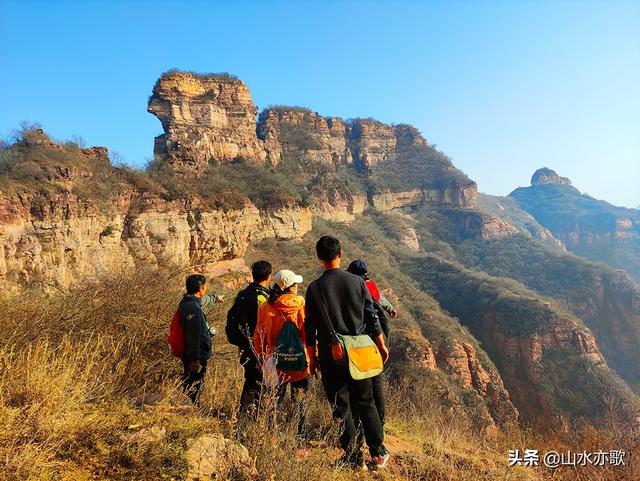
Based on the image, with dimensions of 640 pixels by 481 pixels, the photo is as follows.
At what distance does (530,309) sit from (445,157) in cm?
4715

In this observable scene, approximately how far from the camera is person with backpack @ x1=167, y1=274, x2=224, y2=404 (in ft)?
9.78

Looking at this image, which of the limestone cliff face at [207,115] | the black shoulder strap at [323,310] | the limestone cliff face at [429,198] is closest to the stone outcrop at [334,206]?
the limestone cliff face at [207,115]

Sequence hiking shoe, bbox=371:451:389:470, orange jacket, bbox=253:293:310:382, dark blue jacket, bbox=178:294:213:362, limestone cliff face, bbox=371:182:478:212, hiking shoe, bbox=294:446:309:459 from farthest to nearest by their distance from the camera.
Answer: limestone cliff face, bbox=371:182:478:212 → dark blue jacket, bbox=178:294:213:362 → orange jacket, bbox=253:293:310:382 → hiking shoe, bbox=371:451:389:470 → hiking shoe, bbox=294:446:309:459

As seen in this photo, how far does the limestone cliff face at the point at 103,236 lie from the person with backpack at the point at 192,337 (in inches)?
96.9

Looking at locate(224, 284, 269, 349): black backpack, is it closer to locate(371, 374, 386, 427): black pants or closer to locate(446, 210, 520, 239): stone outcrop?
locate(371, 374, 386, 427): black pants

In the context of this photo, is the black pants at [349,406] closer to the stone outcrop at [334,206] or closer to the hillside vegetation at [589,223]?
the stone outcrop at [334,206]

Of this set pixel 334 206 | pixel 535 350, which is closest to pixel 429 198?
pixel 334 206

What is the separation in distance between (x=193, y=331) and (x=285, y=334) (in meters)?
0.92

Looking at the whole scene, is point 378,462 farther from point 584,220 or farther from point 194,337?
point 584,220

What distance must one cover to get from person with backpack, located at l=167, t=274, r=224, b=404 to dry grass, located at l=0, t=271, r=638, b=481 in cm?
20

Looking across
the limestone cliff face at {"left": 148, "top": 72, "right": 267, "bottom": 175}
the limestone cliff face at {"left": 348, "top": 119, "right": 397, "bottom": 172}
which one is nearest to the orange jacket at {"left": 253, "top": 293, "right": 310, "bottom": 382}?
the limestone cliff face at {"left": 148, "top": 72, "right": 267, "bottom": 175}

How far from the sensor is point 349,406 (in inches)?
98.7

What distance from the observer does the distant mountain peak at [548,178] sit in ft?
335

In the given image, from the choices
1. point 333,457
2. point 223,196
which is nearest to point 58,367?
point 333,457
